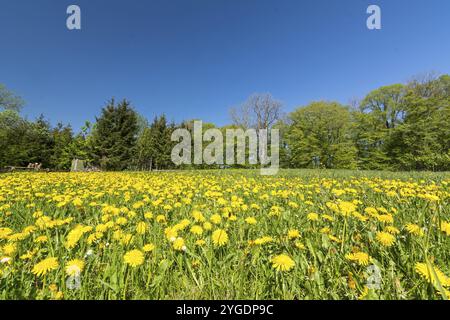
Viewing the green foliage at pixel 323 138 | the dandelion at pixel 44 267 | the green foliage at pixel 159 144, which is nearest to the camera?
the dandelion at pixel 44 267

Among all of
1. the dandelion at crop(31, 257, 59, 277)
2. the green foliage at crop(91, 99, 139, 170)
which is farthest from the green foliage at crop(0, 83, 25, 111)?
the dandelion at crop(31, 257, 59, 277)

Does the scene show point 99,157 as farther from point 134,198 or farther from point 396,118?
point 396,118

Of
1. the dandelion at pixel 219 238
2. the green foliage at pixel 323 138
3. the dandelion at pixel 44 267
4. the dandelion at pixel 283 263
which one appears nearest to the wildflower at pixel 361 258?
the dandelion at pixel 283 263

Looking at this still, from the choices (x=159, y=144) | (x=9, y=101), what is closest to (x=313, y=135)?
(x=159, y=144)

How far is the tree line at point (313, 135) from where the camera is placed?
2180cm

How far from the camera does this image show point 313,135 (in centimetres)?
2903

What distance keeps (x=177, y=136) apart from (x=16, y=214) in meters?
29.3

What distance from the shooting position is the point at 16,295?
870 millimetres

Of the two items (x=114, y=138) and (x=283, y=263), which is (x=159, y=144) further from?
(x=283, y=263)

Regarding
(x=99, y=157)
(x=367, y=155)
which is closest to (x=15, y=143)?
(x=99, y=157)

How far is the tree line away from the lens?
21.8 meters

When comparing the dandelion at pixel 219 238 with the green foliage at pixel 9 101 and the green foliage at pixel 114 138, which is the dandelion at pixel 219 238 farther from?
the green foliage at pixel 9 101

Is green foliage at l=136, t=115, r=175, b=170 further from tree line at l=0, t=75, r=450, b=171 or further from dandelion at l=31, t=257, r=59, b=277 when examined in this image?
dandelion at l=31, t=257, r=59, b=277
